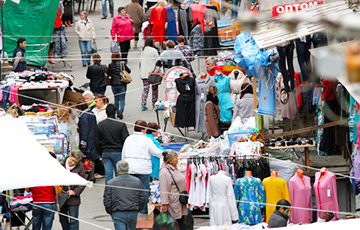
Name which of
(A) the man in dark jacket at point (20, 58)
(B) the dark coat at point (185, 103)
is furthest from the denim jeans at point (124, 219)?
(A) the man in dark jacket at point (20, 58)

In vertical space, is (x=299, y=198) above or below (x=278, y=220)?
above

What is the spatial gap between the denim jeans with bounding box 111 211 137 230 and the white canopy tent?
1397 mm

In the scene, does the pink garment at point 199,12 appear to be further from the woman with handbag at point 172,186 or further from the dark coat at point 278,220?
the dark coat at point 278,220

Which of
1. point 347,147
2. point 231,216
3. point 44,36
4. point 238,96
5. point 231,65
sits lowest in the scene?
point 231,216

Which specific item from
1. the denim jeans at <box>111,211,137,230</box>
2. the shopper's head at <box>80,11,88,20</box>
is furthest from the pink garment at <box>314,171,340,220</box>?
the shopper's head at <box>80,11,88,20</box>

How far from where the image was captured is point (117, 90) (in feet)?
44.3

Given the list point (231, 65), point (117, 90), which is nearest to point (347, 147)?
point (231, 65)

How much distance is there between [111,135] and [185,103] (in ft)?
9.96

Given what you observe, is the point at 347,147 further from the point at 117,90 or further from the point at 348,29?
the point at 348,29

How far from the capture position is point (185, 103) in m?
12.0

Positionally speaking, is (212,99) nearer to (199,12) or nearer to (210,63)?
(210,63)

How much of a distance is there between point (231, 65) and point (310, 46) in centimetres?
581

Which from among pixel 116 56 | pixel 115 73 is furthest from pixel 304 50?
pixel 115 73

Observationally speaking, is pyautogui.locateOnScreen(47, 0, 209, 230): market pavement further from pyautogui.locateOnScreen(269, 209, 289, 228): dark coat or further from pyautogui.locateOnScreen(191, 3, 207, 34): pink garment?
pyautogui.locateOnScreen(269, 209, 289, 228): dark coat
